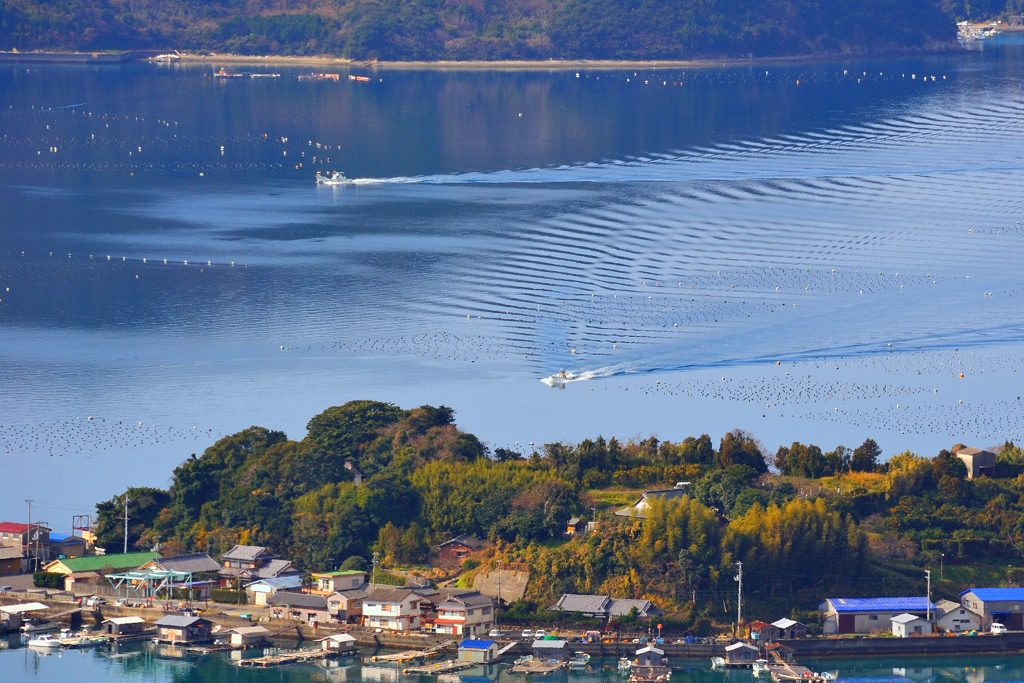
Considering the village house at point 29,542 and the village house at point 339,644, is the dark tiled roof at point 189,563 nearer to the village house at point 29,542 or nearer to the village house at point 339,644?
the village house at point 29,542

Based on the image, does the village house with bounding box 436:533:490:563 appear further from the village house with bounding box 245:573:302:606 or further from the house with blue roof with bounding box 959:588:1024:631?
the house with blue roof with bounding box 959:588:1024:631

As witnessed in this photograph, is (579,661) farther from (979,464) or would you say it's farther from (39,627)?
(979,464)

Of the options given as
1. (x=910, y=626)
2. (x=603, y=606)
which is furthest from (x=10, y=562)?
(x=910, y=626)

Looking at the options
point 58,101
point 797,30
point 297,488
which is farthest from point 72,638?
point 797,30

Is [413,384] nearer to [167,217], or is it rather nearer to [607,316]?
[607,316]

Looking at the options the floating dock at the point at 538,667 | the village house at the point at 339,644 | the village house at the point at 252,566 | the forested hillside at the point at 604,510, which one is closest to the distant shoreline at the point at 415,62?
the forested hillside at the point at 604,510

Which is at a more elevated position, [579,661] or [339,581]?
[339,581]

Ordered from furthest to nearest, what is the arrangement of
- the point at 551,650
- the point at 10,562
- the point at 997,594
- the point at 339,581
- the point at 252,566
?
1. the point at 10,562
2. the point at 252,566
3. the point at 339,581
4. the point at 997,594
5. the point at 551,650
